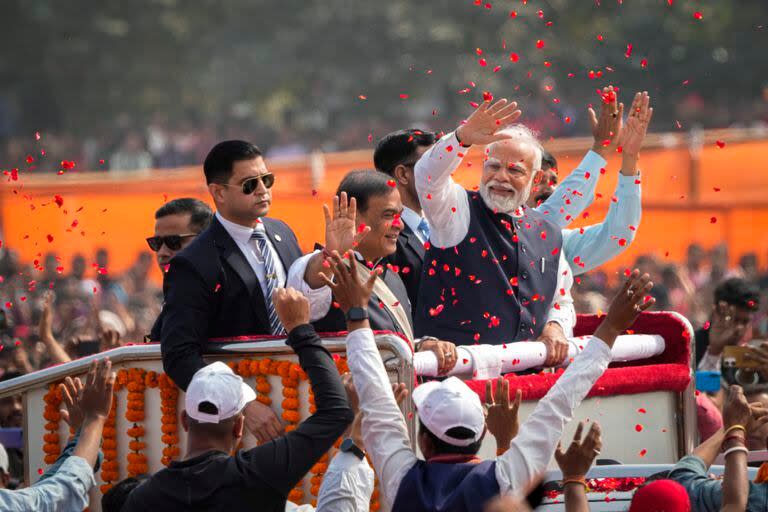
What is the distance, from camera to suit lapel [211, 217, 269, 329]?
6.07 meters

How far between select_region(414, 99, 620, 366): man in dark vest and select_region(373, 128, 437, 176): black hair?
0.84 meters

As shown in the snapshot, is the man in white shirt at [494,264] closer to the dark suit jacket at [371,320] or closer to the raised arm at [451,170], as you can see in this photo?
the raised arm at [451,170]

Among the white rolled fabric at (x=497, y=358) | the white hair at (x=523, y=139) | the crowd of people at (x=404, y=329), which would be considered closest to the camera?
the crowd of people at (x=404, y=329)

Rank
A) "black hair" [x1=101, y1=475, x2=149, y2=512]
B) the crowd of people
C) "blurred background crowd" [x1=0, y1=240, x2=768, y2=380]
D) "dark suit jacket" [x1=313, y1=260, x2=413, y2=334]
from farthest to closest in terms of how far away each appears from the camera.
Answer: "blurred background crowd" [x1=0, y1=240, x2=768, y2=380] → "dark suit jacket" [x1=313, y1=260, x2=413, y2=334] → "black hair" [x1=101, y1=475, x2=149, y2=512] → the crowd of people

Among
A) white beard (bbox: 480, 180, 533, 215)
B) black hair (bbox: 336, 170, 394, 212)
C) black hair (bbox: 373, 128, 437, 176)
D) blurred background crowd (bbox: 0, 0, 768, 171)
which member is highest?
blurred background crowd (bbox: 0, 0, 768, 171)

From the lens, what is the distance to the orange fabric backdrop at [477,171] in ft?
57.7

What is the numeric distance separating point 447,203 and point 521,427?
5.90ft

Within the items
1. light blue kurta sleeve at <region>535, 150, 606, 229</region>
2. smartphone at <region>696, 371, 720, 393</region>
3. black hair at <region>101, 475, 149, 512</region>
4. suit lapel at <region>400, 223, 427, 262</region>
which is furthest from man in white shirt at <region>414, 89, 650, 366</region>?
black hair at <region>101, 475, 149, 512</region>

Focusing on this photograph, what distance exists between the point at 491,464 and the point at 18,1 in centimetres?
3143

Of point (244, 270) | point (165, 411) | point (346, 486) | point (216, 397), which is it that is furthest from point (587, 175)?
point (216, 397)

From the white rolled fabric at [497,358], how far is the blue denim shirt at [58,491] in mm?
1296

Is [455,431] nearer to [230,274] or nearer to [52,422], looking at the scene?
[230,274]

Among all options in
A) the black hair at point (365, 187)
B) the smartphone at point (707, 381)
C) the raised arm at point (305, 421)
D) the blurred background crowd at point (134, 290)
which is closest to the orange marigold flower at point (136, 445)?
the raised arm at point (305, 421)

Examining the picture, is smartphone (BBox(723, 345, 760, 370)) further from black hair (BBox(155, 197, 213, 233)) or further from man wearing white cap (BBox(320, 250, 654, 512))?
black hair (BBox(155, 197, 213, 233))
